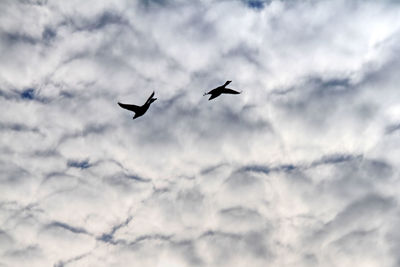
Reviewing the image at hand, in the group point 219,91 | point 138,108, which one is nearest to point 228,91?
point 219,91

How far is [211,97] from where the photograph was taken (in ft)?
144

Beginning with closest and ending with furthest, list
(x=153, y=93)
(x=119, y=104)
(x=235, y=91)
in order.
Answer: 1. (x=153, y=93)
2. (x=119, y=104)
3. (x=235, y=91)

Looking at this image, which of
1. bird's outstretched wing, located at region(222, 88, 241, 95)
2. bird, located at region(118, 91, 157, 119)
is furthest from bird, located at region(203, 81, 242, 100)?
bird, located at region(118, 91, 157, 119)

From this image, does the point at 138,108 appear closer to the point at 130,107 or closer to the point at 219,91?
the point at 130,107

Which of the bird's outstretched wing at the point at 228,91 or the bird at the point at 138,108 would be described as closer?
the bird at the point at 138,108

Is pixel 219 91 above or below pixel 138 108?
above

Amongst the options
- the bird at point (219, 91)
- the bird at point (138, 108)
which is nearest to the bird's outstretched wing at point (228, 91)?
the bird at point (219, 91)

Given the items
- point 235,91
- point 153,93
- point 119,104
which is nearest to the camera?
point 153,93

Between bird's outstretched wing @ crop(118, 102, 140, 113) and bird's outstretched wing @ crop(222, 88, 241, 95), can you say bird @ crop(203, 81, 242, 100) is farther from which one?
bird's outstretched wing @ crop(118, 102, 140, 113)

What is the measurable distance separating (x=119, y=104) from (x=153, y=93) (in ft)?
18.9

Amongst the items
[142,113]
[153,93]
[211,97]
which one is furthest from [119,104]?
[211,97]

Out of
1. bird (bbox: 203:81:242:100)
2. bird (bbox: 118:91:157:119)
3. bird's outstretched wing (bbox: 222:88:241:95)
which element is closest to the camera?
bird (bbox: 118:91:157:119)

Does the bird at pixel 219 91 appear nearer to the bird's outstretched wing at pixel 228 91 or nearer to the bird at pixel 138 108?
the bird's outstretched wing at pixel 228 91

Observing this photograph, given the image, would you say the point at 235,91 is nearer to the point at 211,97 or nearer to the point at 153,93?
the point at 211,97
